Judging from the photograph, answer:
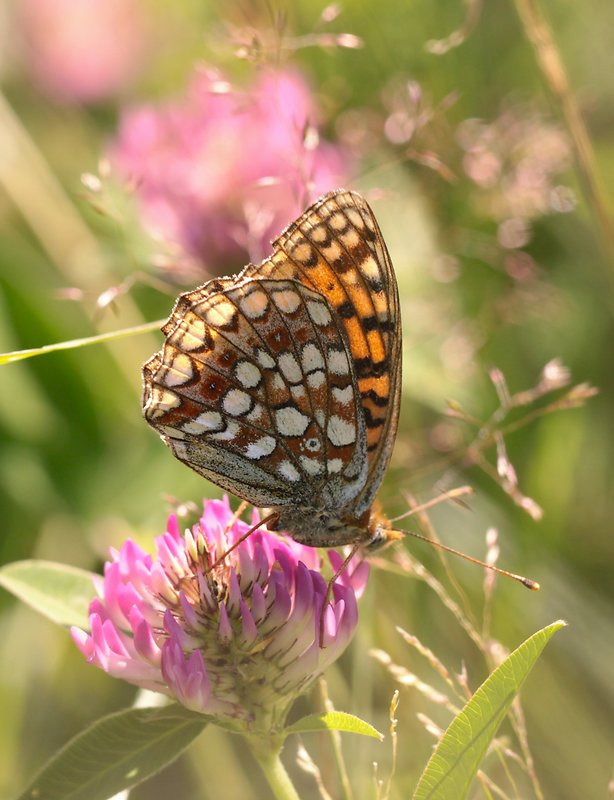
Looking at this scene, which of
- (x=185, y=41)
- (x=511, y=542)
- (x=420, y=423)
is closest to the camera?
(x=511, y=542)

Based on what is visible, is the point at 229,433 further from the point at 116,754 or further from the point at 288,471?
the point at 116,754

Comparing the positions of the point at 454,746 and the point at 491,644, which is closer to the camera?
the point at 454,746

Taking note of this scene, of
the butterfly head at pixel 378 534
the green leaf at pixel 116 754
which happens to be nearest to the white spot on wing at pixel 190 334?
the butterfly head at pixel 378 534

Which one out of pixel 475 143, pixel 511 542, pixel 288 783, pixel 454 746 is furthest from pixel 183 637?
pixel 475 143

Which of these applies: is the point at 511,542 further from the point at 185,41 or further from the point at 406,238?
the point at 185,41

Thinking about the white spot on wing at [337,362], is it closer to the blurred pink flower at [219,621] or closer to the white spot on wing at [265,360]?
the white spot on wing at [265,360]

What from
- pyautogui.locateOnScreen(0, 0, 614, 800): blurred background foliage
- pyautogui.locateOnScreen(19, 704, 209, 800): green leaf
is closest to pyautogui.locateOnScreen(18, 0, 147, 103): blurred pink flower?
pyautogui.locateOnScreen(0, 0, 614, 800): blurred background foliage

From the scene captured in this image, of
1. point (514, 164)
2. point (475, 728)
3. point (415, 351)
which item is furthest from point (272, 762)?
point (514, 164)
